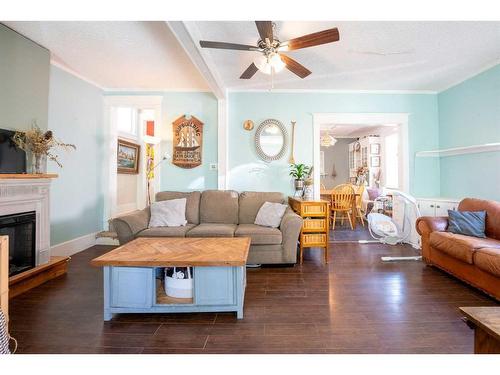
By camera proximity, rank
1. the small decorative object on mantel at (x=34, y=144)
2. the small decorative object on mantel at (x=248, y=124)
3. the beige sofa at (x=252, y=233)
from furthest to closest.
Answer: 1. the small decorative object on mantel at (x=248, y=124)
2. the beige sofa at (x=252, y=233)
3. the small decorative object on mantel at (x=34, y=144)

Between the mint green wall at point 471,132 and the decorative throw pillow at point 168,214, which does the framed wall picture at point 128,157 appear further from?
the mint green wall at point 471,132

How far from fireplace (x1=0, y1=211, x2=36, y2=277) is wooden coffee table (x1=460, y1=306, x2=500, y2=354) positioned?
3.40 meters

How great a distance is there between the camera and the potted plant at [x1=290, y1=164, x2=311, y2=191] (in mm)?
3914

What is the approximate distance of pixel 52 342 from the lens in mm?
1650

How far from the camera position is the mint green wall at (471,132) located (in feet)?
10.5

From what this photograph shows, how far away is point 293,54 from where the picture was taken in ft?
9.73

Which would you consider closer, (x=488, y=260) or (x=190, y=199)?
(x=488, y=260)

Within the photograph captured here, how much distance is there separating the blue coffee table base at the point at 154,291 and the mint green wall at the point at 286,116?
229 centimetres

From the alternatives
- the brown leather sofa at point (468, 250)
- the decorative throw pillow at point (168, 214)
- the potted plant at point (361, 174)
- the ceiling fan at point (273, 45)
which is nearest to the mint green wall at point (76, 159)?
the decorative throw pillow at point (168, 214)

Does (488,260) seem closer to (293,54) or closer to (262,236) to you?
(262,236)

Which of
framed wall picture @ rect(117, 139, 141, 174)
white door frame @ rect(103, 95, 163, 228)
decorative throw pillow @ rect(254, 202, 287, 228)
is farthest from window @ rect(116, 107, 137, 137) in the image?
decorative throw pillow @ rect(254, 202, 287, 228)

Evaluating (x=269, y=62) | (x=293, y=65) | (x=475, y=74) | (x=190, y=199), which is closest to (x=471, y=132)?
(x=475, y=74)

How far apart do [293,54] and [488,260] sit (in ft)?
9.17
